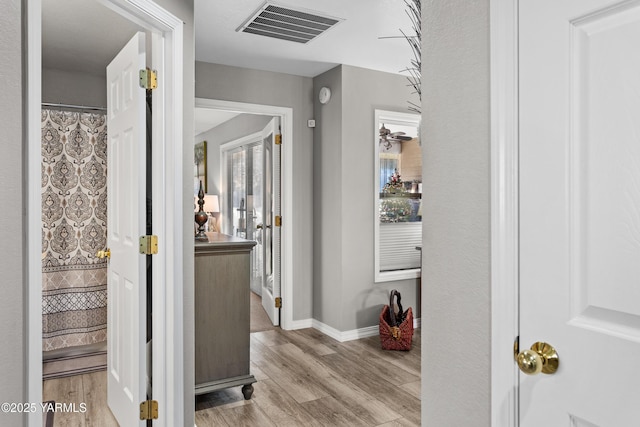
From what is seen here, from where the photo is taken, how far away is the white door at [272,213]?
4.41m

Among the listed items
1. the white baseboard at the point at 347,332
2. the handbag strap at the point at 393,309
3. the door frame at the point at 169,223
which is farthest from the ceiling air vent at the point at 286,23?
the white baseboard at the point at 347,332

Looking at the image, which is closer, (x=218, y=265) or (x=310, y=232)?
(x=218, y=265)

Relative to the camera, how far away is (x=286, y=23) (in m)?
3.06

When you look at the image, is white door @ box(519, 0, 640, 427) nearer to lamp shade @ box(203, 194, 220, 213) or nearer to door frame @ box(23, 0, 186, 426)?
door frame @ box(23, 0, 186, 426)

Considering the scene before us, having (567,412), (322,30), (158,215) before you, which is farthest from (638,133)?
(322,30)

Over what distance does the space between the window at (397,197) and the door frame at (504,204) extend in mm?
3164

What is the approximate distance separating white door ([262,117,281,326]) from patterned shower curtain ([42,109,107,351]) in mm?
1571

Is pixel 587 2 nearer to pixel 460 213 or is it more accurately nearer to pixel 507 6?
pixel 507 6

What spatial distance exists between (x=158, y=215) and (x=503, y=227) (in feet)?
5.42

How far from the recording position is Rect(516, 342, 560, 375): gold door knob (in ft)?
3.13

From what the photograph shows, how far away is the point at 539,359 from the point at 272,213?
375 centimetres

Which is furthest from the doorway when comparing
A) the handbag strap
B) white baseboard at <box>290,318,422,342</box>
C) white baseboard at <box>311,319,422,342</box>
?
the handbag strap

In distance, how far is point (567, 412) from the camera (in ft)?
3.06

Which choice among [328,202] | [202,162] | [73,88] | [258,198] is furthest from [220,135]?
[328,202]
